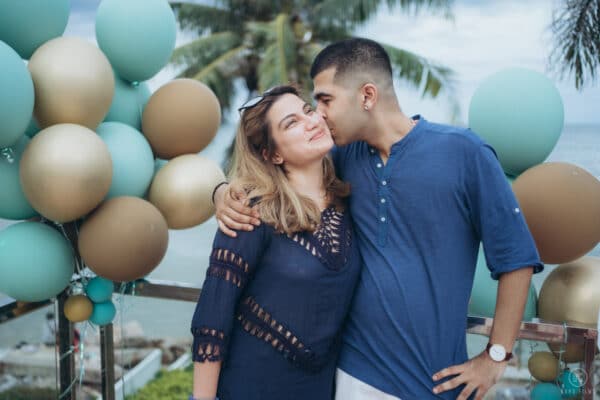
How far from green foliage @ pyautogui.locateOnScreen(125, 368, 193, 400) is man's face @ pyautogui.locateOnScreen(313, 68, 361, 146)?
20.1 feet

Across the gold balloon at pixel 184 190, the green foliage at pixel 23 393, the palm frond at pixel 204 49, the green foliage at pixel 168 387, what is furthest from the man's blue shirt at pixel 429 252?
the palm frond at pixel 204 49

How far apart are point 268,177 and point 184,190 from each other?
1.00 m

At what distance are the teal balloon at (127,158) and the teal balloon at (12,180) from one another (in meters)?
0.32

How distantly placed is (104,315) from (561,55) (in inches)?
171

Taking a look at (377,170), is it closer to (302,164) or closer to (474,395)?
(302,164)

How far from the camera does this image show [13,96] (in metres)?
2.03

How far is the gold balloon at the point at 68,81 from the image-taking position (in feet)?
7.33

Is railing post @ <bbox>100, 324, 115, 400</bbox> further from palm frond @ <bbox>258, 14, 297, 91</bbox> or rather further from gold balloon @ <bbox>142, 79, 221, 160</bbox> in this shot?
palm frond @ <bbox>258, 14, 297, 91</bbox>

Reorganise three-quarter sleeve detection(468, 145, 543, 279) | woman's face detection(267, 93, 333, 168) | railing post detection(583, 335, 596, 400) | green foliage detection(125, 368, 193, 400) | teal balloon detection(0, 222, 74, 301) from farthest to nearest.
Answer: green foliage detection(125, 368, 193, 400) → teal balloon detection(0, 222, 74, 301) → railing post detection(583, 335, 596, 400) → woman's face detection(267, 93, 333, 168) → three-quarter sleeve detection(468, 145, 543, 279)

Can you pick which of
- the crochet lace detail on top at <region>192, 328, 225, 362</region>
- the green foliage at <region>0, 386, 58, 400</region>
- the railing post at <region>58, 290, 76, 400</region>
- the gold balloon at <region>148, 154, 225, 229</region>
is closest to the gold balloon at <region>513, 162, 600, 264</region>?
the crochet lace detail on top at <region>192, 328, 225, 362</region>

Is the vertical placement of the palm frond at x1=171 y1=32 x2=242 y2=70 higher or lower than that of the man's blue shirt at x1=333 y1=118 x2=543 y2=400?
lower

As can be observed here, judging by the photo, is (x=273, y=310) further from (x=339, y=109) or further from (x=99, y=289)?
(x=99, y=289)

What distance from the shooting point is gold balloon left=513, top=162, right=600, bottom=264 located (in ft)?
6.73

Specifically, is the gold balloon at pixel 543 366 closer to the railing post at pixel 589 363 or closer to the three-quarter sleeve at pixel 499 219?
the railing post at pixel 589 363
